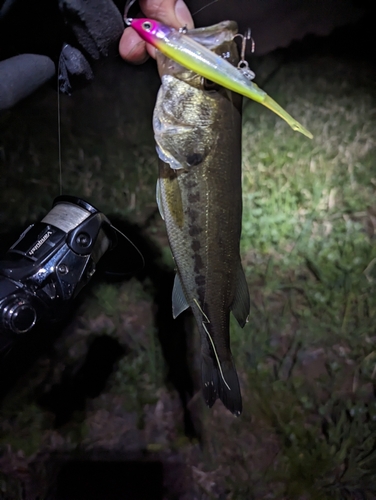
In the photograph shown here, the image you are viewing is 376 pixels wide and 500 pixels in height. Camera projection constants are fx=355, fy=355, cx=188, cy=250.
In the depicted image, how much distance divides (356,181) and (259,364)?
1108mm

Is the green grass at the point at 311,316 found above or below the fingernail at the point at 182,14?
below

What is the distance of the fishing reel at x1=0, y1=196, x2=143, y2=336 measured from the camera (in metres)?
1.14

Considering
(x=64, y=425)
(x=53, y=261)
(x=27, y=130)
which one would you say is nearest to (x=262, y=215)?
(x=53, y=261)

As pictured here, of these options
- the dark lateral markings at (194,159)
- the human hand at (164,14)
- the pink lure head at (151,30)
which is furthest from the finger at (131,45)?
the dark lateral markings at (194,159)

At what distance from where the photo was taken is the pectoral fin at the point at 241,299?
47.0 inches

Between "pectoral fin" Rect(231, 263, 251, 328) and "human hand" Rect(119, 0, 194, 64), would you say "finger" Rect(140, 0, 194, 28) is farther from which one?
"pectoral fin" Rect(231, 263, 251, 328)

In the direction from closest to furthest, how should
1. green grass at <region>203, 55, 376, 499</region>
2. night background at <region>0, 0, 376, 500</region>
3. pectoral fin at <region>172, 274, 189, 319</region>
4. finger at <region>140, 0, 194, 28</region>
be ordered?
finger at <region>140, 0, 194, 28</region> < pectoral fin at <region>172, 274, 189, 319</region> < night background at <region>0, 0, 376, 500</region> < green grass at <region>203, 55, 376, 499</region>

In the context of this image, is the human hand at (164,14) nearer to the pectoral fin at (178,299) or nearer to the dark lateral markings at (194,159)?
the dark lateral markings at (194,159)

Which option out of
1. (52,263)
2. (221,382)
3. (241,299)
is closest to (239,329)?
(221,382)

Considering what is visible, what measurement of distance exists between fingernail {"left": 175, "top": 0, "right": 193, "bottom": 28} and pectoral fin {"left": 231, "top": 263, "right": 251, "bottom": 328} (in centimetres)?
80

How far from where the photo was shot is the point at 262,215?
6.08ft

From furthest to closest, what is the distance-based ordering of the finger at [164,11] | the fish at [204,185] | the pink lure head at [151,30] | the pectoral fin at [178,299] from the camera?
the pectoral fin at [178,299], the finger at [164,11], the fish at [204,185], the pink lure head at [151,30]

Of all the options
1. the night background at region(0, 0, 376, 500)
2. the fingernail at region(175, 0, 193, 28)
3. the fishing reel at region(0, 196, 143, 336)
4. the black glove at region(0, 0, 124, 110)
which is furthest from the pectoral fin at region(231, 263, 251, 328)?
the black glove at region(0, 0, 124, 110)

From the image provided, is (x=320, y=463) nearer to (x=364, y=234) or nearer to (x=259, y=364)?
(x=259, y=364)
